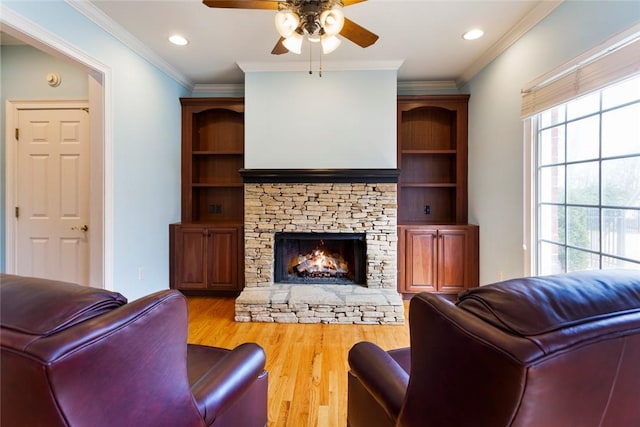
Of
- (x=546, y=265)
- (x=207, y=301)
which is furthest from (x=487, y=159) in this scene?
(x=207, y=301)

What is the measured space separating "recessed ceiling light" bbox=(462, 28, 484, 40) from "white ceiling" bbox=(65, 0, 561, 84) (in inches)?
1.8

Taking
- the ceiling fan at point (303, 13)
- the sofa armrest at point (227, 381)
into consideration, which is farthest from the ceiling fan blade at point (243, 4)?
the sofa armrest at point (227, 381)

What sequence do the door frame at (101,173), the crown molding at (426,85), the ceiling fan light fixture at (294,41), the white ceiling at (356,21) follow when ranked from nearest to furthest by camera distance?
the ceiling fan light fixture at (294,41) → the white ceiling at (356,21) → the door frame at (101,173) → the crown molding at (426,85)

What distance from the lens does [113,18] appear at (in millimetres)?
2447

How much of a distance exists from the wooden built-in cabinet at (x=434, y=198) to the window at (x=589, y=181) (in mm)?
1011

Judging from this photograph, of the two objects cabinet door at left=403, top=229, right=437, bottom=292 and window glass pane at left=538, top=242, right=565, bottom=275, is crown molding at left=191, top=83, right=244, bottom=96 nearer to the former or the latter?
cabinet door at left=403, top=229, right=437, bottom=292

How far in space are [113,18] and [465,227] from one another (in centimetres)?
395

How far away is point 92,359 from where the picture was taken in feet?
2.01

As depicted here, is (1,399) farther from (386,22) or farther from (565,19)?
(565,19)

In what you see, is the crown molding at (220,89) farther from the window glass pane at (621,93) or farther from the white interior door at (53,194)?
the window glass pane at (621,93)

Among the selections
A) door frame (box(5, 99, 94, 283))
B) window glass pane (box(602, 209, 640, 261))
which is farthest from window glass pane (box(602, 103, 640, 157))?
door frame (box(5, 99, 94, 283))

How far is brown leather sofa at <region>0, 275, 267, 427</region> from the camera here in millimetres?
564

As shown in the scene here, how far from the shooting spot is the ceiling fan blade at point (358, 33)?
6.07 feet

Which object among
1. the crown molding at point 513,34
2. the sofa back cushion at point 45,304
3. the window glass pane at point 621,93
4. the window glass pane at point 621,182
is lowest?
the sofa back cushion at point 45,304
